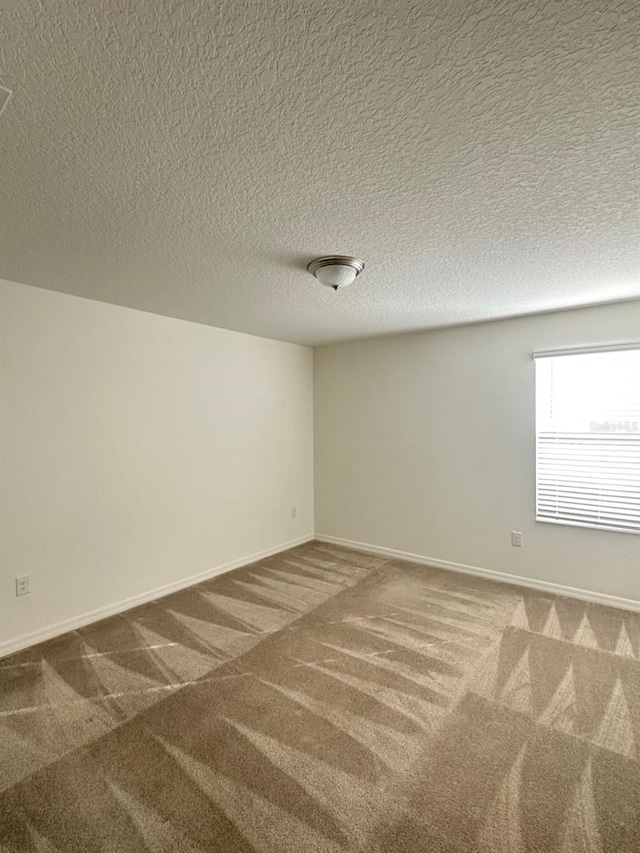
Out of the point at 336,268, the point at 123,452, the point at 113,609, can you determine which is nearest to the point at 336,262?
the point at 336,268

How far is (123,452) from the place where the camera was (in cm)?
318

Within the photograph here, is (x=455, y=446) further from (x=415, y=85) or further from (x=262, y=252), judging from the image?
(x=415, y=85)

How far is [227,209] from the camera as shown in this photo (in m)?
1.69

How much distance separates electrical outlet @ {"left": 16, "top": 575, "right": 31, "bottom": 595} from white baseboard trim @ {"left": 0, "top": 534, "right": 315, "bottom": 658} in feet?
0.89

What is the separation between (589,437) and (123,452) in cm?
367

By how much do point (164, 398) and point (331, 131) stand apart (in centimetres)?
266

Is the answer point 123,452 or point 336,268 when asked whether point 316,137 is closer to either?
point 336,268

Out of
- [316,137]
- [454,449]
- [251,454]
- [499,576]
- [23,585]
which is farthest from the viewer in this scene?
[251,454]

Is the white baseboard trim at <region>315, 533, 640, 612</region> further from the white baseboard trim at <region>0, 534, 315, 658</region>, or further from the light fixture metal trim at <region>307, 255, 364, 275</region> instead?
the light fixture metal trim at <region>307, 255, 364, 275</region>

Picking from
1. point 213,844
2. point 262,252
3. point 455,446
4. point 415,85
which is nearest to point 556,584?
point 455,446

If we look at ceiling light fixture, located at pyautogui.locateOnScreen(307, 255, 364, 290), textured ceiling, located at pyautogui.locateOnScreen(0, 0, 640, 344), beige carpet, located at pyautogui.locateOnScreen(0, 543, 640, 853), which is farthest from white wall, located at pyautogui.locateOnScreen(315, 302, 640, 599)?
ceiling light fixture, located at pyautogui.locateOnScreen(307, 255, 364, 290)

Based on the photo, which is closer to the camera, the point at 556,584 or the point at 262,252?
the point at 262,252

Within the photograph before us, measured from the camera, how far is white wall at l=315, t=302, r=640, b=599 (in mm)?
3295

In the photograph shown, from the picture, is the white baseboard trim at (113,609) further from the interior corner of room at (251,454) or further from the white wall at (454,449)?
the white wall at (454,449)
